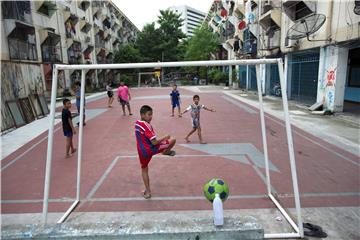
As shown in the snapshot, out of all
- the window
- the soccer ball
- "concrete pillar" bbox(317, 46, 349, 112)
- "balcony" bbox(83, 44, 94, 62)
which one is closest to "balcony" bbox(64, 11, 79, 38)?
"balcony" bbox(83, 44, 94, 62)

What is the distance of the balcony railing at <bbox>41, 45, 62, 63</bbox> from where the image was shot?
24297 mm

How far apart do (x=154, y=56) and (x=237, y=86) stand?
20.1 m

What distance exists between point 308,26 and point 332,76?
2.70 meters

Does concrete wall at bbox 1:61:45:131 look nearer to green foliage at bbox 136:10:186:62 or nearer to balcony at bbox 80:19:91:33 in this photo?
balcony at bbox 80:19:91:33

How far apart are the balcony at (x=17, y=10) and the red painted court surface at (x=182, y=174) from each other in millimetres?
12282

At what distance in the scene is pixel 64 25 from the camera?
92.2ft

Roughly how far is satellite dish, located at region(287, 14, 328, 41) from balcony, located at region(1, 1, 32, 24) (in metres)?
16.9

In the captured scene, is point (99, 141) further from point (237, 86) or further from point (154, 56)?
point (154, 56)

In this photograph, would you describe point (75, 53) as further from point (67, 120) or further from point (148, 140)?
point (148, 140)

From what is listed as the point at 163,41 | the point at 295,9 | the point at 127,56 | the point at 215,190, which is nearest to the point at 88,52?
the point at 127,56

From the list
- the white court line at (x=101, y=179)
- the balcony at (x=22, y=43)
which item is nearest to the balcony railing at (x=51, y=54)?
the balcony at (x=22, y=43)

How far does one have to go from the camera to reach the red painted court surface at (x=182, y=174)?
499cm

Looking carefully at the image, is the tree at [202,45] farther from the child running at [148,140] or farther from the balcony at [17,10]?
the child running at [148,140]

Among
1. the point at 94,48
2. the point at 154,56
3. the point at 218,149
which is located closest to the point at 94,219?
the point at 218,149
